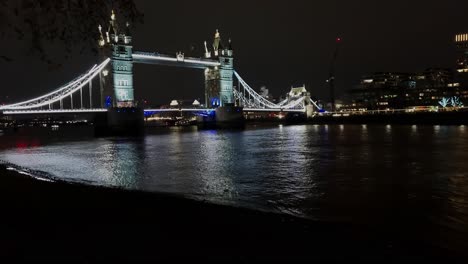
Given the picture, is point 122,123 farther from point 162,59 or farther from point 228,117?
point 228,117

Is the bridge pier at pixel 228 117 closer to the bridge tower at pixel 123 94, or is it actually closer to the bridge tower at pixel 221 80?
the bridge tower at pixel 221 80

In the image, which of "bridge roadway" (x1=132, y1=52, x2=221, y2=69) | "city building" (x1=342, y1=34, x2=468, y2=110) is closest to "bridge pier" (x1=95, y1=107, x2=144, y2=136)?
"bridge roadway" (x1=132, y1=52, x2=221, y2=69)

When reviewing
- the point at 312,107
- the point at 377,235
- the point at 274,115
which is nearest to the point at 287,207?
the point at 377,235

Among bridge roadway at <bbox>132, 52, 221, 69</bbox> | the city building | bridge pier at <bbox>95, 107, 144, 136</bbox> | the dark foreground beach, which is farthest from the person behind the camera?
the city building

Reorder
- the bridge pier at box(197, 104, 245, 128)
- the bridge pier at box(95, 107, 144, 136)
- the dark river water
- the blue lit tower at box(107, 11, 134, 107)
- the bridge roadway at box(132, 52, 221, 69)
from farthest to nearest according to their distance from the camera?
the bridge pier at box(197, 104, 245, 128)
the bridge roadway at box(132, 52, 221, 69)
the blue lit tower at box(107, 11, 134, 107)
the bridge pier at box(95, 107, 144, 136)
the dark river water

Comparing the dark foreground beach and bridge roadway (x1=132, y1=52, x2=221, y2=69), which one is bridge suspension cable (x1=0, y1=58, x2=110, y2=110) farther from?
the dark foreground beach

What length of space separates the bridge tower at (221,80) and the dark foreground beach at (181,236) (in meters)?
65.1

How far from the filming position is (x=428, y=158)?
1845 cm

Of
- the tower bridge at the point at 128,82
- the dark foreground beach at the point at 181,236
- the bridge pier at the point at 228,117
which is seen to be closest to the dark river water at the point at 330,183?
the dark foreground beach at the point at 181,236

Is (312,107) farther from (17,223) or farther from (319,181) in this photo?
(17,223)

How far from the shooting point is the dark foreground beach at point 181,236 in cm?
457

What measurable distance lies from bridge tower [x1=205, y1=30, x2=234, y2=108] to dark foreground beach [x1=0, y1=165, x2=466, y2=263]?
65.1 meters

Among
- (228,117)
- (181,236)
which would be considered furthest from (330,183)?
(228,117)

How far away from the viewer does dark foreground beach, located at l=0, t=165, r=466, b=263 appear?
4.57 metres
